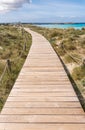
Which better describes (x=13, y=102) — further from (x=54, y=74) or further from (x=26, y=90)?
(x=54, y=74)

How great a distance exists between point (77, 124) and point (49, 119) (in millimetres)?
542

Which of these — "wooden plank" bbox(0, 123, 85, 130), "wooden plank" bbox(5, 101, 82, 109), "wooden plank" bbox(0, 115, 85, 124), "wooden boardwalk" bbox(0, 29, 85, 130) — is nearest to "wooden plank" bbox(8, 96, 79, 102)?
"wooden boardwalk" bbox(0, 29, 85, 130)

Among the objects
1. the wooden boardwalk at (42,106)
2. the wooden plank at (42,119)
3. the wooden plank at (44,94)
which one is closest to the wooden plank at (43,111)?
the wooden boardwalk at (42,106)

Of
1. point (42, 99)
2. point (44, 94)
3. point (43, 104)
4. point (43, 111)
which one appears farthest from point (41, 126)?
point (44, 94)

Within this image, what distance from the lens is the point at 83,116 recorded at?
5379 mm

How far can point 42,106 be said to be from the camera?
19.3ft

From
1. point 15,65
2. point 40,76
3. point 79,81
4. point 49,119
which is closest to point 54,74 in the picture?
point 40,76

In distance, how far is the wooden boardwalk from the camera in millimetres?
5047

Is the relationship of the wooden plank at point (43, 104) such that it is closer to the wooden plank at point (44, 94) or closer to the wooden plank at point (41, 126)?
the wooden plank at point (44, 94)

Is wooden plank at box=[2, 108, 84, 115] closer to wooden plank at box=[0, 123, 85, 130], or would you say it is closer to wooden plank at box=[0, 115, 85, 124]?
wooden plank at box=[0, 115, 85, 124]

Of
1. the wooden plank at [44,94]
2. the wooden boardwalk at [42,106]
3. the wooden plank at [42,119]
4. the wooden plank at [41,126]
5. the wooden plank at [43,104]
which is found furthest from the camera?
the wooden plank at [44,94]

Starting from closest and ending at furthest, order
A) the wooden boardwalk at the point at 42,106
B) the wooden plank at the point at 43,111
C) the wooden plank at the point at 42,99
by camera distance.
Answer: the wooden boardwalk at the point at 42,106
the wooden plank at the point at 43,111
the wooden plank at the point at 42,99

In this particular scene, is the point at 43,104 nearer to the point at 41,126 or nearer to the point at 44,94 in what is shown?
the point at 44,94

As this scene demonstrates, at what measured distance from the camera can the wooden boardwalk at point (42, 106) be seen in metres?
5.05
